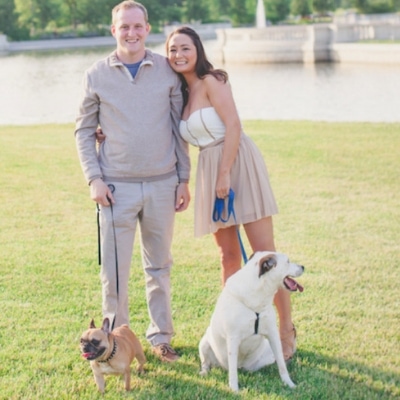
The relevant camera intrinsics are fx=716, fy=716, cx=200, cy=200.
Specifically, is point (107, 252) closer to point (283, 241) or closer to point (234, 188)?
point (234, 188)

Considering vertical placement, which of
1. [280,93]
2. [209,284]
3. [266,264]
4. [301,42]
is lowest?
[280,93]

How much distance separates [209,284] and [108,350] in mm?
2097

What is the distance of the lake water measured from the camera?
61.0ft

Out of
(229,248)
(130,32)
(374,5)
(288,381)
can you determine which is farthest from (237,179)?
(374,5)

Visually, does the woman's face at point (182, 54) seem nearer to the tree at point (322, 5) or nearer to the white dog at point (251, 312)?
the white dog at point (251, 312)

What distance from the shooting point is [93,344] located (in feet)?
11.5

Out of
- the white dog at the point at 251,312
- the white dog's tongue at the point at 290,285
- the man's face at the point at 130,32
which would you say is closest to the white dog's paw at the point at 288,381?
the white dog at the point at 251,312

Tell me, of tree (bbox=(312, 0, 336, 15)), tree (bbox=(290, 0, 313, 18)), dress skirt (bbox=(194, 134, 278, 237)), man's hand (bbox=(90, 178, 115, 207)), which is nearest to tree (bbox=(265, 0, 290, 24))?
tree (bbox=(290, 0, 313, 18))

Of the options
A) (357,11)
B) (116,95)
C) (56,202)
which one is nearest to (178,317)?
(116,95)

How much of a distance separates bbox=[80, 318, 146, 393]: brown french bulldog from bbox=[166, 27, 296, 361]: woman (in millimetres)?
724

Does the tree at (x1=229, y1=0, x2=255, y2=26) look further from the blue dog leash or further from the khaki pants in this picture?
the blue dog leash

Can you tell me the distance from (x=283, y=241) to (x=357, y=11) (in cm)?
6713

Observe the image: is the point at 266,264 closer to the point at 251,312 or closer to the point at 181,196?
the point at 251,312

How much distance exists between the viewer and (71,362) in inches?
167
